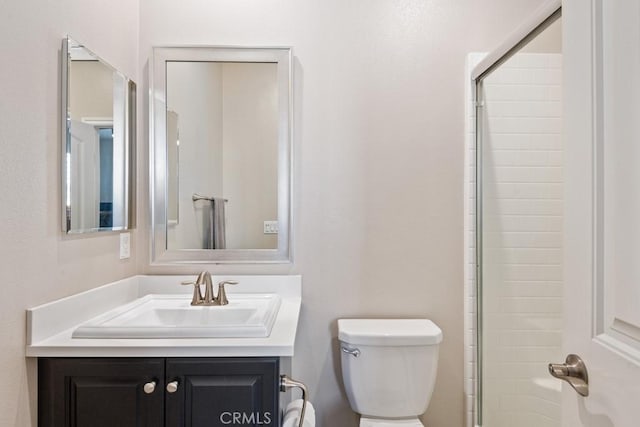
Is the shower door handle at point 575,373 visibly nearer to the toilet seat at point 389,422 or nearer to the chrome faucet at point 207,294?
the toilet seat at point 389,422

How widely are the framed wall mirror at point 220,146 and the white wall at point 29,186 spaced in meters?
0.46

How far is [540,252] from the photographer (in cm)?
151

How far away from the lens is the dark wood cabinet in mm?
1247

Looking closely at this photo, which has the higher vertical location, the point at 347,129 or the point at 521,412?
the point at 347,129

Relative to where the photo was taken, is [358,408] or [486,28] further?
[486,28]

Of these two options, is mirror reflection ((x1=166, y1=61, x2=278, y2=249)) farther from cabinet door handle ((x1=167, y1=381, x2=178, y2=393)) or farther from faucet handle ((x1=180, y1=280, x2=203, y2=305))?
cabinet door handle ((x1=167, y1=381, x2=178, y2=393))

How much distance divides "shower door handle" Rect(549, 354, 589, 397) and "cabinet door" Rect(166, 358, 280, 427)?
2.38 ft

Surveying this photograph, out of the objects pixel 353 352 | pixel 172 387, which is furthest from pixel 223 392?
pixel 353 352

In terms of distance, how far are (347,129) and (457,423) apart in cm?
142

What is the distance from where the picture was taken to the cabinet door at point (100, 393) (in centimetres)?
125

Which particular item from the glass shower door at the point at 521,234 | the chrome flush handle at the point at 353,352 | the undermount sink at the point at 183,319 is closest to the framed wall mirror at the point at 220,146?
the undermount sink at the point at 183,319

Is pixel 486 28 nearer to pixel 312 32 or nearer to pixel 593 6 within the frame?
pixel 312 32

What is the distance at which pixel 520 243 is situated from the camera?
165cm

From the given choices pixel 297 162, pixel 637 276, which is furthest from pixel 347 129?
pixel 637 276
